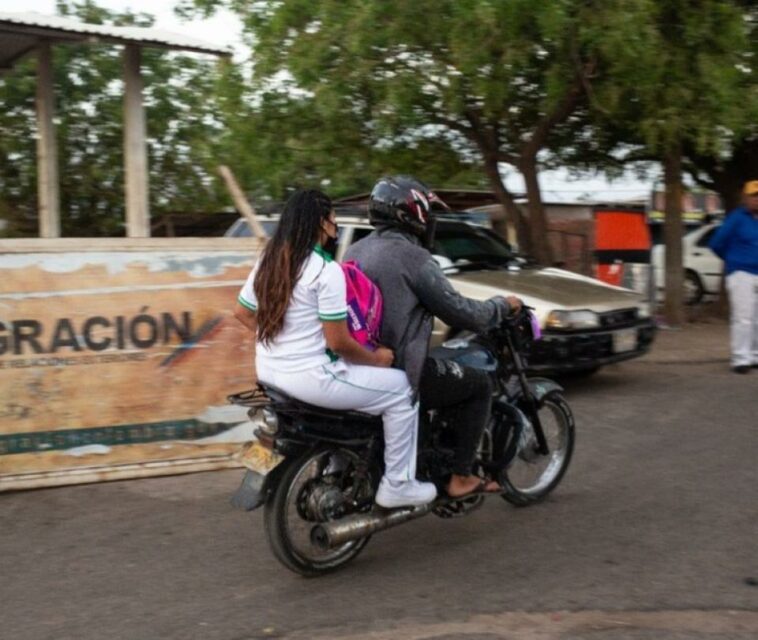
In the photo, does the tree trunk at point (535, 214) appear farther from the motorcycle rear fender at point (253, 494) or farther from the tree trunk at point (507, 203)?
the motorcycle rear fender at point (253, 494)

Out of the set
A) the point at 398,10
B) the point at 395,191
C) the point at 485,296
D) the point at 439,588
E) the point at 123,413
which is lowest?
the point at 439,588

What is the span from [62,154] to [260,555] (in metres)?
11.3

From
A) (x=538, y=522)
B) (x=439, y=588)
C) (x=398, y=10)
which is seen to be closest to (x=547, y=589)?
(x=439, y=588)

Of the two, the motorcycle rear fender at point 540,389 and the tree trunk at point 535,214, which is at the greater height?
the tree trunk at point 535,214

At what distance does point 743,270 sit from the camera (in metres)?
10.3

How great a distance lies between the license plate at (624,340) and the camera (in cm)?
923

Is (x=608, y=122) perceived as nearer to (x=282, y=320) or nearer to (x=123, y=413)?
(x=123, y=413)

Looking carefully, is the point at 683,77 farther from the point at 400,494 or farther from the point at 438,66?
the point at 400,494

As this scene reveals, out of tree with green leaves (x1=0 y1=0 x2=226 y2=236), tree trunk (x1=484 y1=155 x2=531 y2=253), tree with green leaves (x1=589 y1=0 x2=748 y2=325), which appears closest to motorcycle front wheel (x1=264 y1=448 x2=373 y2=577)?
tree with green leaves (x1=589 y1=0 x2=748 y2=325)

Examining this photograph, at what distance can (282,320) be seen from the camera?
4582mm

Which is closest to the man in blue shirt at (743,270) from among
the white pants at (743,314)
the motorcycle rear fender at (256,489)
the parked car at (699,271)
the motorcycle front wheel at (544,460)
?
the white pants at (743,314)

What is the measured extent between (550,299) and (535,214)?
4890 mm

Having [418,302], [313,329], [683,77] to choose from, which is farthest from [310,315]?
[683,77]

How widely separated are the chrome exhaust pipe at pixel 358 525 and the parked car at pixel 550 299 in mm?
4065
